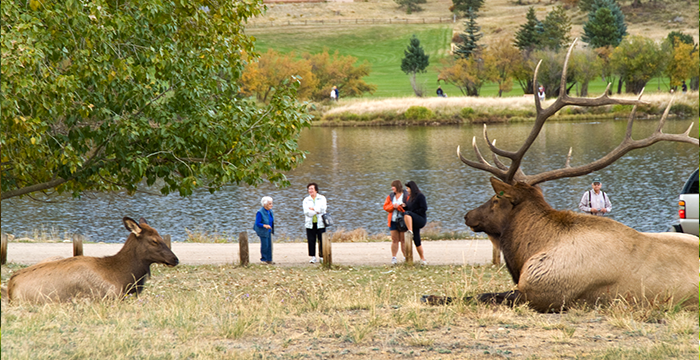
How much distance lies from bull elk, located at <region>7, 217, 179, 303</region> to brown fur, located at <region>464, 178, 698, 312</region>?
5068 millimetres

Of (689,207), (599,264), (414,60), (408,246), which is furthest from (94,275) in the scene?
(414,60)

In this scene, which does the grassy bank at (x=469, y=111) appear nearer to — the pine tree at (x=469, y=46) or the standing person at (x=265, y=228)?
the pine tree at (x=469, y=46)

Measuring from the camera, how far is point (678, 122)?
56.2 m

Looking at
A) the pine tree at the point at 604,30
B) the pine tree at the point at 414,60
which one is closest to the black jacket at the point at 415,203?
the pine tree at the point at 414,60

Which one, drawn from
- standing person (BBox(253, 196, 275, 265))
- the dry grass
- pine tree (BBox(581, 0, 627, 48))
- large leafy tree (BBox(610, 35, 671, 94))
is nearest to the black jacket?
standing person (BBox(253, 196, 275, 265))

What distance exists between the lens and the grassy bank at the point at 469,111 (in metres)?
63.6

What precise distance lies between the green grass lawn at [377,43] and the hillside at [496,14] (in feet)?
22.4

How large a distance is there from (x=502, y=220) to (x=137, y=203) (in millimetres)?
26538

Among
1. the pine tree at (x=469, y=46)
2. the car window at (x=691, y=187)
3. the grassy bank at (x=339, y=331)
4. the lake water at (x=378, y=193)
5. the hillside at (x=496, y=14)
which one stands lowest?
the lake water at (x=378, y=193)

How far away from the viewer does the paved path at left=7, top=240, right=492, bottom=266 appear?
49.4ft

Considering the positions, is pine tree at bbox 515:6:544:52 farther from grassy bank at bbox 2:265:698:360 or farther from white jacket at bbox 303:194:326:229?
grassy bank at bbox 2:265:698:360

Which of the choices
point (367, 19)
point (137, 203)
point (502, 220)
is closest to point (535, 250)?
point (502, 220)

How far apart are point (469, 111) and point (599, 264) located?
5957 cm

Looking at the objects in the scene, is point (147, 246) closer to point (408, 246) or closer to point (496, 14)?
point (408, 246)
